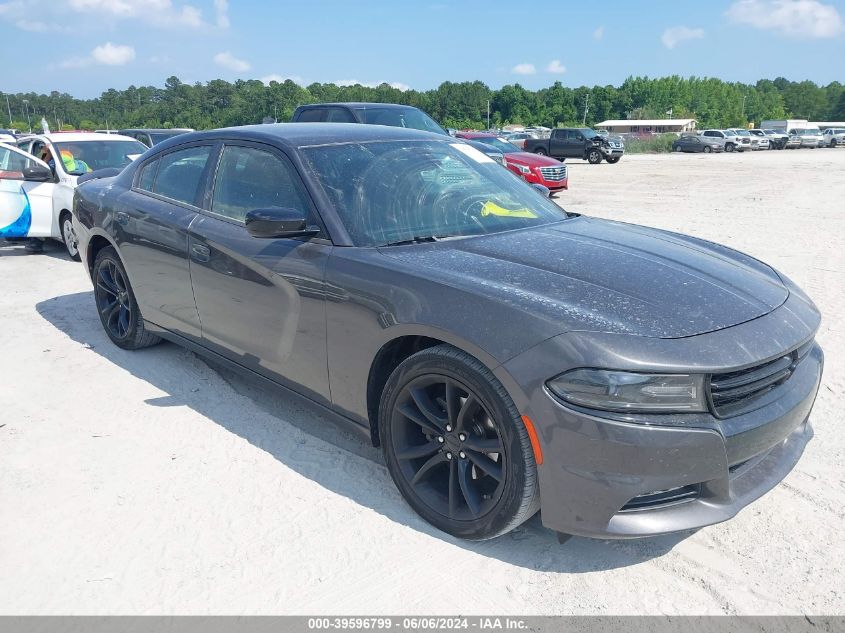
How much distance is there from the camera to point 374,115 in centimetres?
1108

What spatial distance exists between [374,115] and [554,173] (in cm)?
586

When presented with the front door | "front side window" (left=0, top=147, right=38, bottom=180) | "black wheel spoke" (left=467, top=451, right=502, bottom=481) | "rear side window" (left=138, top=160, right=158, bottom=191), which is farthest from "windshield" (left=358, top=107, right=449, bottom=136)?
"black wheel spoke" (left=467, top=451, right=502, bottom=481)

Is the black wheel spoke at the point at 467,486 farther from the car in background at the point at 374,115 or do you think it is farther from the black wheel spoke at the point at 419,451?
the car in background at the point at 374,115

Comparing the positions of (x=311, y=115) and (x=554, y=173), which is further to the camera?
(x=554, y=173)

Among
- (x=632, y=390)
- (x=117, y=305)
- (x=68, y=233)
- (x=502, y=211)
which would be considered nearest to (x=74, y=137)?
(x=68, y=233)

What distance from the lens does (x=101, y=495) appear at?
3.13 meters

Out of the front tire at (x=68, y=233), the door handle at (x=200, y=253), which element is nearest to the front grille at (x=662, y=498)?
the door handle at (x=200, y=253)

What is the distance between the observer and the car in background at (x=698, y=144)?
150ft

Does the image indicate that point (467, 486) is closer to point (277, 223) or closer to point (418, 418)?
point (418, 418)

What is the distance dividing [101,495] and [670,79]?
168 m

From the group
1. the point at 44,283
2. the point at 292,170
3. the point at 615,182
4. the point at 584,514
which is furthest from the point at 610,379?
the point at 615,182

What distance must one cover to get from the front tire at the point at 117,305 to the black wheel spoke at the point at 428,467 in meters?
2.77

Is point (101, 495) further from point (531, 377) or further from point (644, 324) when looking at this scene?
point (644, 324)

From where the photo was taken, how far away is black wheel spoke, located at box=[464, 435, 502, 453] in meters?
2.54
